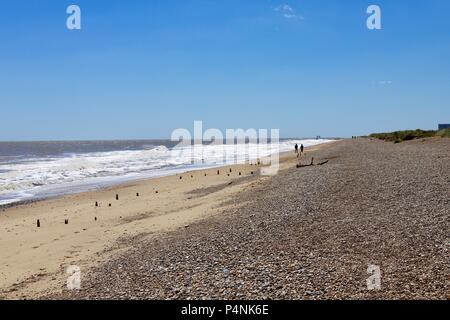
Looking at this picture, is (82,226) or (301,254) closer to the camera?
(301,254)

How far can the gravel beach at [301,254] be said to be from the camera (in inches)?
296

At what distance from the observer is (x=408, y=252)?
884 cm

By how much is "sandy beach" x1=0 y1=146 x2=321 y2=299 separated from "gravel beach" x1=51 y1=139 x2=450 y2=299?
4.06 feet

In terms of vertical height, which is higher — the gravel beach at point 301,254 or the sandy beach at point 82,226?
the gravel beach at point 301,254

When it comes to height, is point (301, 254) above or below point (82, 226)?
above

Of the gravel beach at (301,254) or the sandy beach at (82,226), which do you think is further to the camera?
the sandy beach at (82,226)

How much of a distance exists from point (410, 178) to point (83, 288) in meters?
15.8

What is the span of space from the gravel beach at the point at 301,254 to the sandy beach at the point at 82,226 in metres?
1.24

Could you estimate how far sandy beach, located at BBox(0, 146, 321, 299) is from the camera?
11.7 m

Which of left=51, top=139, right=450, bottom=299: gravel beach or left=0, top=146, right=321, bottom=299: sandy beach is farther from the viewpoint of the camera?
left=0, top=146, right=321, bottom=299: sandy beach

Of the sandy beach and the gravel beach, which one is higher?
the gravel beach

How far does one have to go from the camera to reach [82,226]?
1773cm

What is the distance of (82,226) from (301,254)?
11711mm
